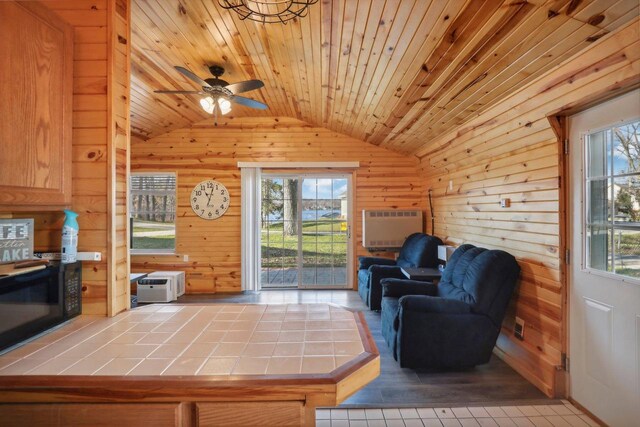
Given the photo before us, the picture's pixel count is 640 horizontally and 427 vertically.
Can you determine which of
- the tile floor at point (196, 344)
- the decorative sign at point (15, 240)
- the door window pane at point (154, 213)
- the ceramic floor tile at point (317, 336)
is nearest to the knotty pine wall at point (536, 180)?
the tile floor at point (196, 344)

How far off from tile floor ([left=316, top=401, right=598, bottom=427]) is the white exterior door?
16 centimetres

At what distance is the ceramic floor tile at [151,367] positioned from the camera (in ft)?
2.85

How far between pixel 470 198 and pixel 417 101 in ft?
4.24

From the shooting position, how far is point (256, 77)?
10.9 ft

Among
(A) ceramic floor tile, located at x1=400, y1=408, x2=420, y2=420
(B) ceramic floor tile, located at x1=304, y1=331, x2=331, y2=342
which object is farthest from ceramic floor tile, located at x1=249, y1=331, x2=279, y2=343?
(A) ceramic floor tile, located at x1=400, y1=408, x2=420, y2=420

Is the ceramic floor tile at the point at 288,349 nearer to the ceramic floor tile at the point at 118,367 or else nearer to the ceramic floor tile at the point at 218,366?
the ceramic floor tile at the point at 218,366

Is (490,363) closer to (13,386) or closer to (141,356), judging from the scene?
(141,356)

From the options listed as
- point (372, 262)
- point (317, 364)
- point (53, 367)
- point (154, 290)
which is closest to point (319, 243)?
point (372, 262)

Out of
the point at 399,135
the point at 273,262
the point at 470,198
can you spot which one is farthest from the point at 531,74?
the point at 273,262

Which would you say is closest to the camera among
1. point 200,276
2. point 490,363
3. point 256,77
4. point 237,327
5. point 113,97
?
point 237,327

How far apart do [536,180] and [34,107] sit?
118 inches

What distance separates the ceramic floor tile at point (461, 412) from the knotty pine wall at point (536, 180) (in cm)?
66

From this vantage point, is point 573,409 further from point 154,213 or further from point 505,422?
point 154,213

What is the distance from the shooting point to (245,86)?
2721 millimetres
